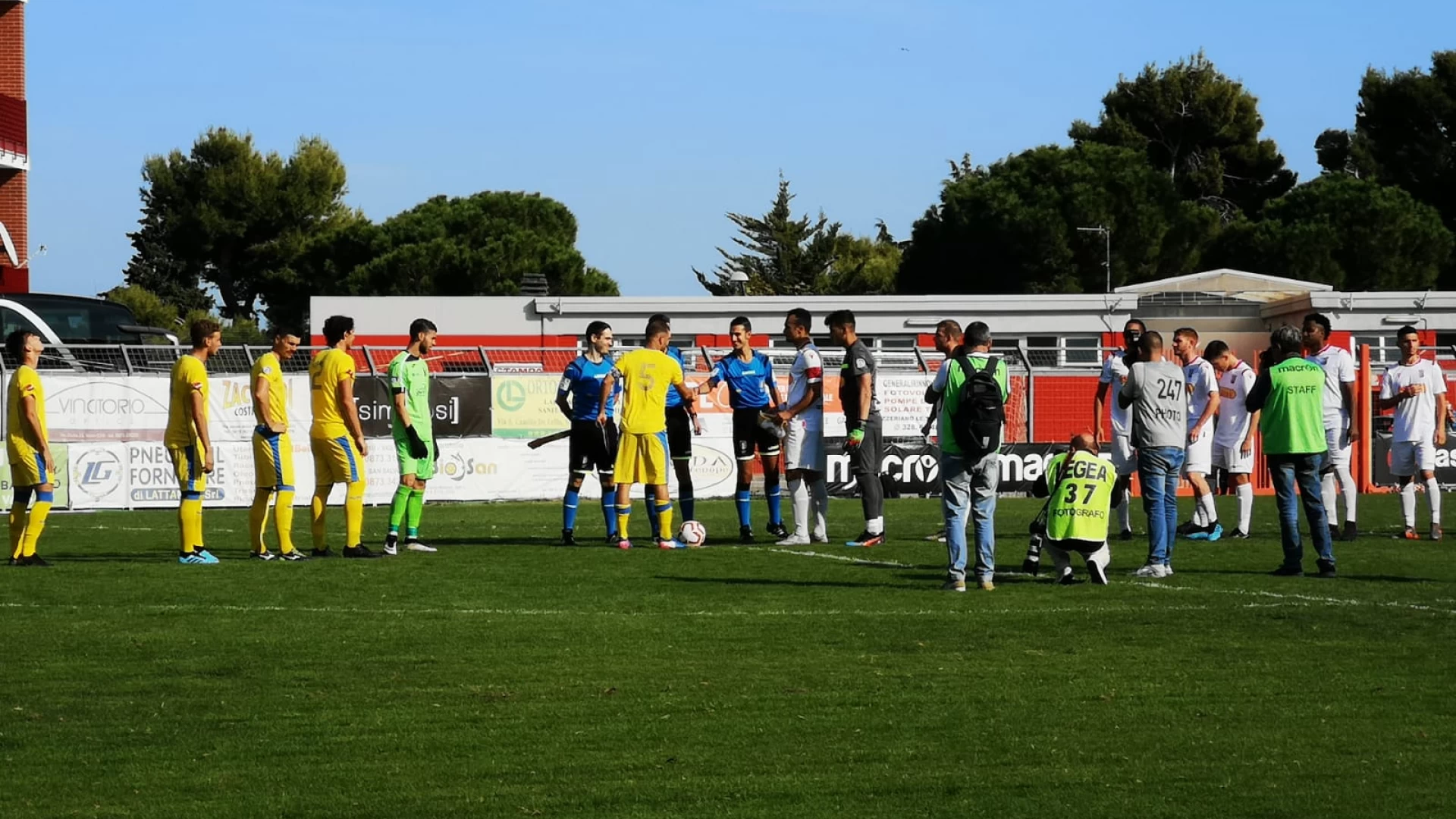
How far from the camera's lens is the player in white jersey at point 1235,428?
1709cm

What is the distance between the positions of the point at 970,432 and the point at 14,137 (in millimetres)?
32223

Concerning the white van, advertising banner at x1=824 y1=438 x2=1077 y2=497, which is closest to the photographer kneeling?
advertising banner at x1=824 y1=438 x2=1077 y2=497

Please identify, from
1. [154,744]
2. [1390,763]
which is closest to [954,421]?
[1390,763]

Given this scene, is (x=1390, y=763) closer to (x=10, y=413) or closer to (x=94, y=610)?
(x=94, y=610)

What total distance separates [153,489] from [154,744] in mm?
17789

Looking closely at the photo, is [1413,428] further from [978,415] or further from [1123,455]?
[978,415]

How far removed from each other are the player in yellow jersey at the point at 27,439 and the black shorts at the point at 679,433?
5.21 m

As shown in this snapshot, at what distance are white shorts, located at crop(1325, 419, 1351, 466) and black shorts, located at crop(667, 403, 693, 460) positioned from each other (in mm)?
5774

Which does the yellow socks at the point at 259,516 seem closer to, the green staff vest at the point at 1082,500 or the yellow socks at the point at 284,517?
the yellow socks at the point at 284,517

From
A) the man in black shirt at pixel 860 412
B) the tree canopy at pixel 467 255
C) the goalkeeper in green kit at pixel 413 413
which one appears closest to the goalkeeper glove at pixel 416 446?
the goalkeeper in green kit at pixel 413 413

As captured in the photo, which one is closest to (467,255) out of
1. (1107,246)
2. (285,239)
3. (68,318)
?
(285,239)

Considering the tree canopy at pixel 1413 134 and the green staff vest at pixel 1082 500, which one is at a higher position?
the tree canopy at pixel 1413 134

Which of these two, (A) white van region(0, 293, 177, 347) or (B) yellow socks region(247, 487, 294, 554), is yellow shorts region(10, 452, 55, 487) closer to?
(B) yellow socks region(247, 487, 294, 554)

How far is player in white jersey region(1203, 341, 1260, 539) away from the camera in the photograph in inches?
673
